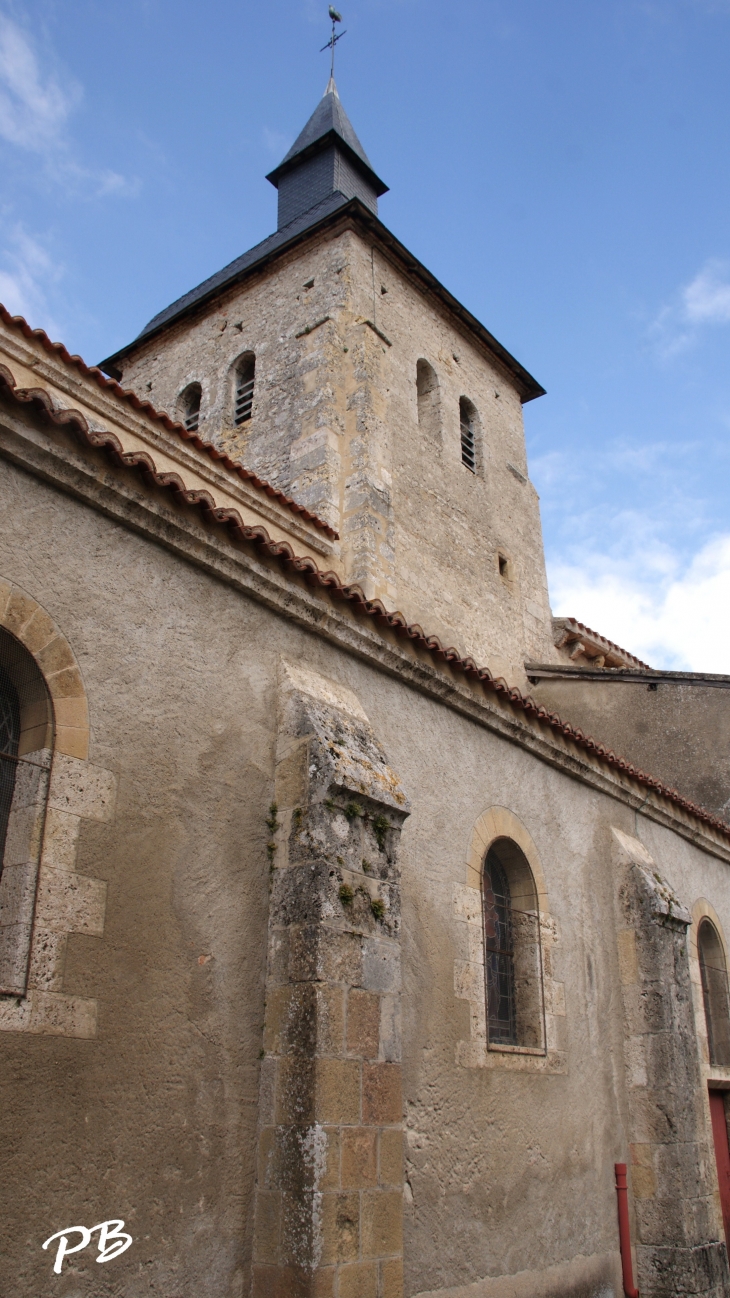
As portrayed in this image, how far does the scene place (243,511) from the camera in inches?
370

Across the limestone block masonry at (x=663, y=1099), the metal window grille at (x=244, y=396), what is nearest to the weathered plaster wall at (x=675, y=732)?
the limestone block masonry at (x=663, y=1099)

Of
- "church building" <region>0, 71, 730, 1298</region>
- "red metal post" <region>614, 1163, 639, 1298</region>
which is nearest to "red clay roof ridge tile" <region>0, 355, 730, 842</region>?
"church building" <region>0, 71, 730, 1298</region>

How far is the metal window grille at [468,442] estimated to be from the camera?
1324 centimetres

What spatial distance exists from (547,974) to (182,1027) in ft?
11.8

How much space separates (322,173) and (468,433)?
5692 millimetres

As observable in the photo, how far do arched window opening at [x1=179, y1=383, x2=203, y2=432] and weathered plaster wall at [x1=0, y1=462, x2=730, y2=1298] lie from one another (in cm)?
792

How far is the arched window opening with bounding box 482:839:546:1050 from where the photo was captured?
265 inches

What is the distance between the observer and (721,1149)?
8.90 metres

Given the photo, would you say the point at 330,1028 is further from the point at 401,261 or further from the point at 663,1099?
the point at 401,261

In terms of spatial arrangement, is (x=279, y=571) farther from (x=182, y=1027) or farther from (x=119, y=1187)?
(x=119, y=1187)

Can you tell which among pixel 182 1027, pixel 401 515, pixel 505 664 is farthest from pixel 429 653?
pixel 505 664

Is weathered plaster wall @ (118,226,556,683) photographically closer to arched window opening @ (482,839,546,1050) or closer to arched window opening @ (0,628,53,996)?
arched window opening @ (482,839,546,1050)

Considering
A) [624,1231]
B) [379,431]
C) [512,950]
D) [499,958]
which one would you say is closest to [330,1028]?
[499,958]

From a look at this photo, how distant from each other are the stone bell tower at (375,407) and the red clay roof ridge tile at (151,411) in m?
0.52
